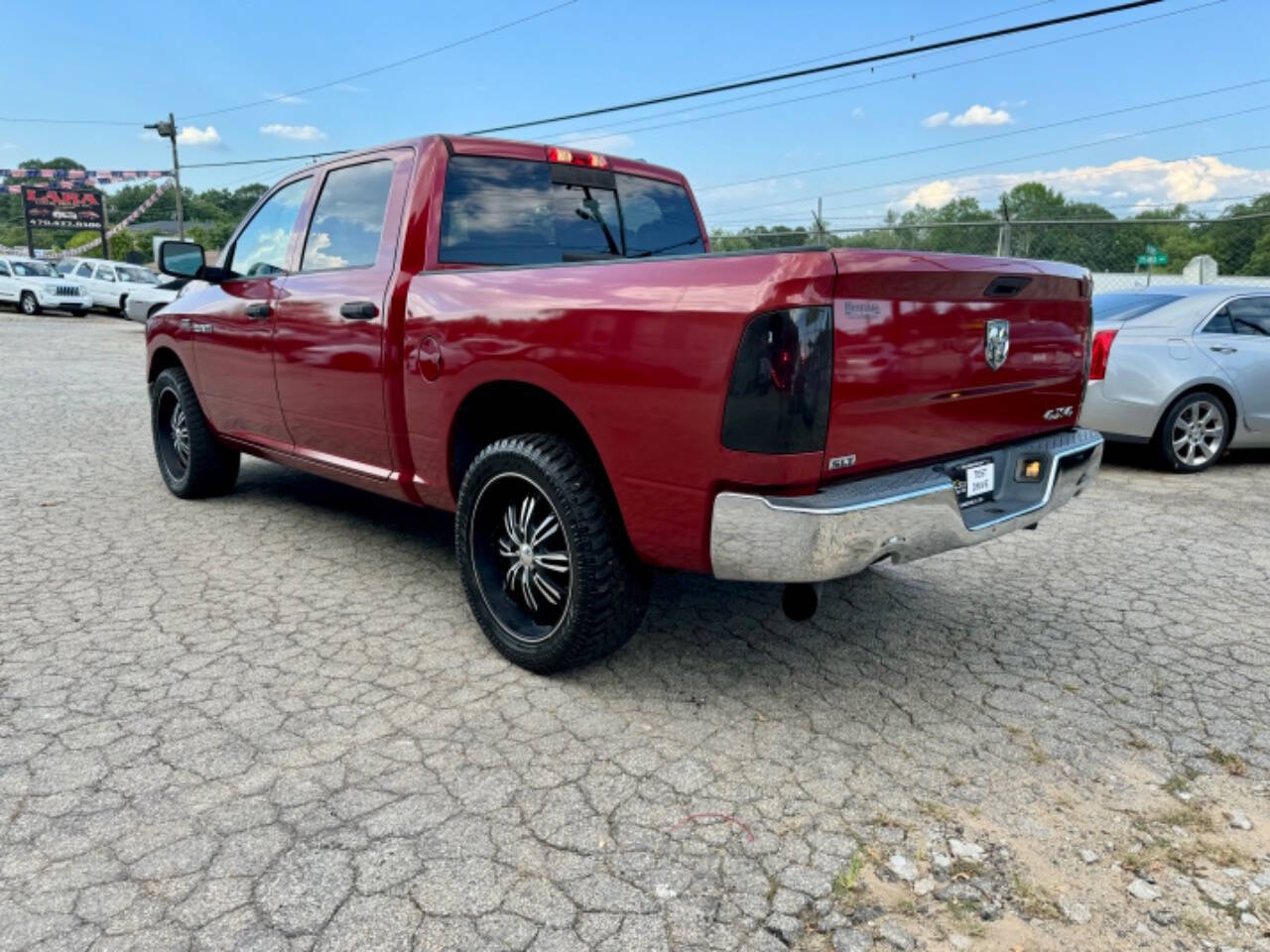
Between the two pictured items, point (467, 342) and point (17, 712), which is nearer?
point (17, 712)

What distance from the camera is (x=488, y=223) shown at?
3.78 metres

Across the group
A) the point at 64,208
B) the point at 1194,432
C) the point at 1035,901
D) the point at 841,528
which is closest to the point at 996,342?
the point at 841,528

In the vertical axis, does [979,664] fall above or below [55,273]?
below

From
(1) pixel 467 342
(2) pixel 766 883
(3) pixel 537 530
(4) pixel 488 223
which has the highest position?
(4) pixel 488 223

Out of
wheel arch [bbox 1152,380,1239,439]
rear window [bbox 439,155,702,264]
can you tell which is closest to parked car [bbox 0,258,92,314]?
rear window [bbox 439,155,702,264]

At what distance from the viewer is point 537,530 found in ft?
10.6

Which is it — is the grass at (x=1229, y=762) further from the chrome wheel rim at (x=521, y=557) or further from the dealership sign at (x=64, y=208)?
the dealership sign at (x=64, y=208)

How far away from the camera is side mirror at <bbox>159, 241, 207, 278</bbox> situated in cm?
500

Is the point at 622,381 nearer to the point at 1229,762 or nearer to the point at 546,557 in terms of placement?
the point at 546,557

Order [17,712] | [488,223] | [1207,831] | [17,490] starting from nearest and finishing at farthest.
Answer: [1207,831], [17,712], [488,223], [17,490]

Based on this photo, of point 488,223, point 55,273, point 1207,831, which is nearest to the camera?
point 1207,831

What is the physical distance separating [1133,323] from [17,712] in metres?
7.49

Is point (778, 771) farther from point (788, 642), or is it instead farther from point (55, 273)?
point (55, 273)

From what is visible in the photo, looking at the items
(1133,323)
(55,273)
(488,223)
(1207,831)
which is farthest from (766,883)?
(55,273)
